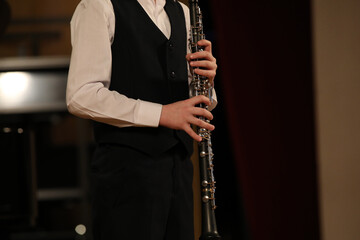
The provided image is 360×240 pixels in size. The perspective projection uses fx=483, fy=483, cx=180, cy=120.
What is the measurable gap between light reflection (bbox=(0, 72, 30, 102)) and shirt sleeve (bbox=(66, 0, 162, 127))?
1.71 m

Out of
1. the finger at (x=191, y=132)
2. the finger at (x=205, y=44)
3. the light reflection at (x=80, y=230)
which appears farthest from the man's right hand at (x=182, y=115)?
the light reflection at (x=80, y=230)

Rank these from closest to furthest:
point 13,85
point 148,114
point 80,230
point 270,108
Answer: point 148,114 → point 270,108 → point 80,230 → point 13,85

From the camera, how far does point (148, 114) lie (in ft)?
3.19

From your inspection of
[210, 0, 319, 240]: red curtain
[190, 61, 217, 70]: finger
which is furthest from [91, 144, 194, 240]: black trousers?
[210, 0, 319, 240]: red curtain

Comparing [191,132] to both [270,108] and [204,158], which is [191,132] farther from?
[270,108]

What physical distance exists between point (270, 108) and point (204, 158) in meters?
1.19

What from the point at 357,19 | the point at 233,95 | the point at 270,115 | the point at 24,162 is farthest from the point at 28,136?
the point at 357,19

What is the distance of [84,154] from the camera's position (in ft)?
8.95

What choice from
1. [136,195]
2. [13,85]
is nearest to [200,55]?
[136,195]

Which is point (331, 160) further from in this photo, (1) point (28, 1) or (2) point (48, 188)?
(1) point (28, 1)

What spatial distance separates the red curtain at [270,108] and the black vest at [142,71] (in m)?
1.13

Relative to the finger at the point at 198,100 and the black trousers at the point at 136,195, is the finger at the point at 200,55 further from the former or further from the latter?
the black trousers at the point at 136,195

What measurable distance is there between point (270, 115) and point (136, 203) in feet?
4.20

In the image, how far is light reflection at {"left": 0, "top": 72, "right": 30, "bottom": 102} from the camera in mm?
2586
